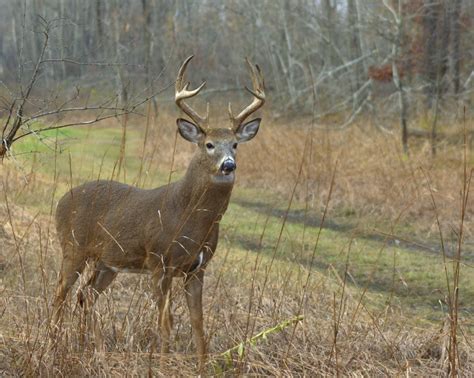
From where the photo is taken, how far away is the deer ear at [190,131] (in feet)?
16.5

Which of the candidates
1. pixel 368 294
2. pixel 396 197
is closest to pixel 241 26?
pixel 396 197

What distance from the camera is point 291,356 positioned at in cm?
462

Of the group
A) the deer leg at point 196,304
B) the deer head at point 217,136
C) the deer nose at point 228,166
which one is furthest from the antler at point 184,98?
the deer leg at point 196,304

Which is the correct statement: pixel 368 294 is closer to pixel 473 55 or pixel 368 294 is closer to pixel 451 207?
pixel 451 207

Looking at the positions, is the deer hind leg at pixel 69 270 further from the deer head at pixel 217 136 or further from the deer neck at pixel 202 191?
the deer head at pixel 217 136

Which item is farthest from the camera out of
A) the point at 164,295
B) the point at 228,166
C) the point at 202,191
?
the point at 202,191

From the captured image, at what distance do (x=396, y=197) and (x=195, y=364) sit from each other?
6694mm

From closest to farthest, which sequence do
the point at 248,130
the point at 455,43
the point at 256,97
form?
the point at 256,97, the point at 248,130, the point at 455,43

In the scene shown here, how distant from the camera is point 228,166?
4660 mm

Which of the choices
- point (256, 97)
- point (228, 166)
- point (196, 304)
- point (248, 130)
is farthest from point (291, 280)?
point (228, 166)


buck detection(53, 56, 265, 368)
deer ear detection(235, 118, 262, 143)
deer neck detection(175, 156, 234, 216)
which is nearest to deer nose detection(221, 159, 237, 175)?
buck detection(53, 56, 265, 368)

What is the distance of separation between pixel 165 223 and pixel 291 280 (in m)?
2.41

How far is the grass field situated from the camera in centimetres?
441

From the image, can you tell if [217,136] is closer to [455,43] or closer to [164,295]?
[164,295]
